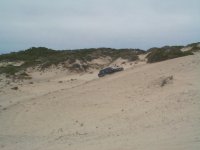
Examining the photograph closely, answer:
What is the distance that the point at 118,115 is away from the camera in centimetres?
1329

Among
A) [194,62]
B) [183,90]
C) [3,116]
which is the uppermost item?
[194,62]

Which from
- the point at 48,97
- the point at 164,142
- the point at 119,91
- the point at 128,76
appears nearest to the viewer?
the point at 164,142

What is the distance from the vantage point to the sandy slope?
9.62 m

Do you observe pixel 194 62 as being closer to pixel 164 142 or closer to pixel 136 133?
pixel 136 133

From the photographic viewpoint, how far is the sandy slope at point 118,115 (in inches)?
379

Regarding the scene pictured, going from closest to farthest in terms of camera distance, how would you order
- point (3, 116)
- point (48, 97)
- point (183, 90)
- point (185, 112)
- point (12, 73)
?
point (185, 112)
point (183, 90)
point (3, 116)
point (48, 97)
point (12, 73)

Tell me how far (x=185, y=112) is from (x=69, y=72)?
23546 mm

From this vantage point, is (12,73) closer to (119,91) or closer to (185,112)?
(119,91)

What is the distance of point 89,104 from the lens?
16.0m

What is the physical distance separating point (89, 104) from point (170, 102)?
14.5ft

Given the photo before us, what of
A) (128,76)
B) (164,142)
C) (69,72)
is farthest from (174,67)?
(69,72)

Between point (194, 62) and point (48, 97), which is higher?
point (194, 62)

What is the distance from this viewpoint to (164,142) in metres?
8.55

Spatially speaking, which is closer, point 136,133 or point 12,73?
point 136,133
